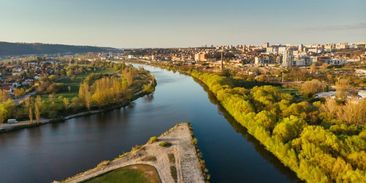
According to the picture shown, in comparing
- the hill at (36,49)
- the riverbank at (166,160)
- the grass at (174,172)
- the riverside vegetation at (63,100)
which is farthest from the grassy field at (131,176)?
the hill at (36,49)

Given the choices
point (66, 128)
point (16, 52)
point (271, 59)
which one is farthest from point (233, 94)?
point (16, 52)

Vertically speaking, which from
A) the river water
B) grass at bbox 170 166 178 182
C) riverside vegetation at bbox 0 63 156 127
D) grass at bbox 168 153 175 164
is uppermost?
riverside vegetation at bbox 0 63 156 127

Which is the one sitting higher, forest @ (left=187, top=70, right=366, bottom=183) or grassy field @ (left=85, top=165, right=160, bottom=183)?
forest @ (left=187, top=70, right=366, bottom=183)

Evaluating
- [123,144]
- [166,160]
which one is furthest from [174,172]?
[123,144]

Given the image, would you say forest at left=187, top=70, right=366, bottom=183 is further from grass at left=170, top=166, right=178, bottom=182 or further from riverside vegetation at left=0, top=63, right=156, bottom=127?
riverside vegetation at left=0, top=63, right=156, bottom=127

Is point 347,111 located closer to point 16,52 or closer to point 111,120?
point 111,120

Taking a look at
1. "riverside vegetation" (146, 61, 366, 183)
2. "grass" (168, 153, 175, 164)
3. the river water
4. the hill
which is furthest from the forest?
the hill

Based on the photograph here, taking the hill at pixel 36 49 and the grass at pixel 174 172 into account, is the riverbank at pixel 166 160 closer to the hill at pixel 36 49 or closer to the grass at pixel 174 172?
the grass at pixel 174 172
